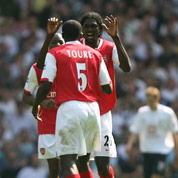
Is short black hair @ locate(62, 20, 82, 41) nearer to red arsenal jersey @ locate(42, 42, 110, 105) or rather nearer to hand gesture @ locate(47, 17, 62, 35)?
red arsenal jersey @ locate(42, 42, 110, 105)

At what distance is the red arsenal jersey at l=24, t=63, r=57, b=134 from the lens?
1088 centimetres

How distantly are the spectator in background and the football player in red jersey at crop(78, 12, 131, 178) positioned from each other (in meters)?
4.76

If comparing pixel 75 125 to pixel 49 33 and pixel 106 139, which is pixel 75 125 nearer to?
pixel 106 139

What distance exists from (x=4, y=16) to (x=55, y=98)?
12.2m

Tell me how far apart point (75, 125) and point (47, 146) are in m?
1.26

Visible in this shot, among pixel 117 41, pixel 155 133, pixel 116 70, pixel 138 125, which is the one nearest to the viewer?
pixel 117 41

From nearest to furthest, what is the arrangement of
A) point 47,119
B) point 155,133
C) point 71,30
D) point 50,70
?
point 50,70 → point 71,30 → point 47,119 → point 155,133

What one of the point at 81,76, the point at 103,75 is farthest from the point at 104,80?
the point at 81,76

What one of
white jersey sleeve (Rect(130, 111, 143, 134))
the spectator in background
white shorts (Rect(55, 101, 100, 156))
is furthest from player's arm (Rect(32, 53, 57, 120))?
white jersey sleeve (Rect(130, 111, 143, 134))

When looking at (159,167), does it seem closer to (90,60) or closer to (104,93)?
(104,93)

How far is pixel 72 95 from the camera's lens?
A: 9.78m

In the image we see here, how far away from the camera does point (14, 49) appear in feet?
67.7

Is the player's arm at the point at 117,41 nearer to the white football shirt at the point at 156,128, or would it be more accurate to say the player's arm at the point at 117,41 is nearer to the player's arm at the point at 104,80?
the player's arm at the point at 104,80

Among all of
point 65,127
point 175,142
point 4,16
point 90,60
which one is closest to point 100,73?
point 90,60
